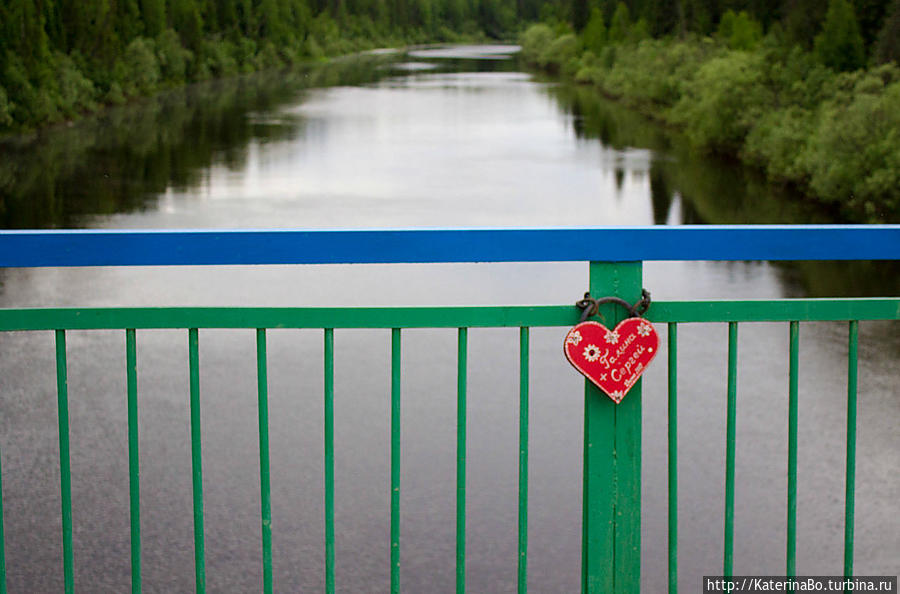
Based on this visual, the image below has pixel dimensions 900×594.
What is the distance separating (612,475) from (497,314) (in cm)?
50

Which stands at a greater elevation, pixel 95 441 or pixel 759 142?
pixel 759 142

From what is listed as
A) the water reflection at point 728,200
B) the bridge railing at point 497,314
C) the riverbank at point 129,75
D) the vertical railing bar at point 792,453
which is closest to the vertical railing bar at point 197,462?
the bridge railing at point 497,314

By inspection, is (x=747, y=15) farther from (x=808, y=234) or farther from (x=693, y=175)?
(x=808, y=234)

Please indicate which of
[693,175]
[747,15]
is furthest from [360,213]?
[747,15]

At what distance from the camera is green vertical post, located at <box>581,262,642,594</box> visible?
10.8 feet

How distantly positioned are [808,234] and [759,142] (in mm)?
35896

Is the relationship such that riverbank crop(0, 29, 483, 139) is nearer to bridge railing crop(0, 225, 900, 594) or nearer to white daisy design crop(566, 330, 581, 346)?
bridge railing crop(0, 225, 900, 594)

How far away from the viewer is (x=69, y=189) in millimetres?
34219

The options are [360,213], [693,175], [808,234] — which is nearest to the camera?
[808,234]

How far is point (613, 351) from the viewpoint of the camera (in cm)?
324

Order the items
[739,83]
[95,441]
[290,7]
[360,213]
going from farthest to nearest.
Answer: [290,7], [739,83], [360,213], [95,441]

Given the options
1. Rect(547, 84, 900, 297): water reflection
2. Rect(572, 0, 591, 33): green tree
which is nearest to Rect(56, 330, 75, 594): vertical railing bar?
Rect(547, 84, 900, 297): water reflection

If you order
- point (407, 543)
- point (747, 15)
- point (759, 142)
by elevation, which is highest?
point (747, 15)

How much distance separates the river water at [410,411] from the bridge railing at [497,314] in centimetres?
885
